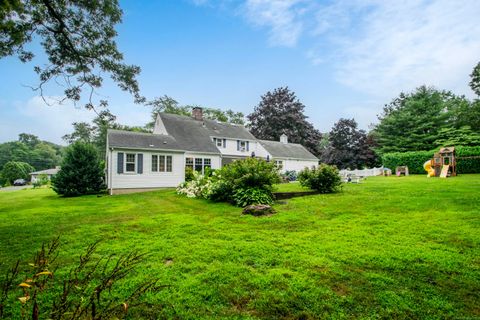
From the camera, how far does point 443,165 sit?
62.6ft

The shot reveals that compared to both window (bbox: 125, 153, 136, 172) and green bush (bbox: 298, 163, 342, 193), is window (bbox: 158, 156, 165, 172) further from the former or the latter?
green bush (bbox: 298, 163, 342, 193)

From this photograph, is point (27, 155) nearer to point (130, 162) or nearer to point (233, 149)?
point (233, 149)

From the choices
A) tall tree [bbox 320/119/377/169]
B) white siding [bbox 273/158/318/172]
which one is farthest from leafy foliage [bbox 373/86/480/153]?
white siding [bbox 273/158/318/172]

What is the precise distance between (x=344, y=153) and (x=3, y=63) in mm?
33740

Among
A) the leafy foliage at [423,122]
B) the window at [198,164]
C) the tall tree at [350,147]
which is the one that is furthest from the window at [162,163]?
the leafy foliage at [423,122]

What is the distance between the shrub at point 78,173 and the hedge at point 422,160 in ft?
96.8

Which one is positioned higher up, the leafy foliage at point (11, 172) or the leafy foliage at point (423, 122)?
the leafy foliage at point (423, 122)

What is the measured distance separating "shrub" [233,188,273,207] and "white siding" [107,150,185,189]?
8648 millimetres

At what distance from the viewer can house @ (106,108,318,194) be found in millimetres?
15539

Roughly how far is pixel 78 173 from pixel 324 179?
1548cm

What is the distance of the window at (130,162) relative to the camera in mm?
15656

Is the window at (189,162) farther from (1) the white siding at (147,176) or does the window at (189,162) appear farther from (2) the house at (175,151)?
(1) the white siding at (147,176)

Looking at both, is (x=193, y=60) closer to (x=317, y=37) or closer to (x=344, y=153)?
(x=317, y=37)

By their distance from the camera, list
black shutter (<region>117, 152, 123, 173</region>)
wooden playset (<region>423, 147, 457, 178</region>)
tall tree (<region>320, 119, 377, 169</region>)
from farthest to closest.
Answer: tall tree (<region>320, 119, 377, 169</region>)
wooden playset (<region>423, 147, 457, 178</region>)
black shutter (<region>117, 152, 123, 173</region>)
